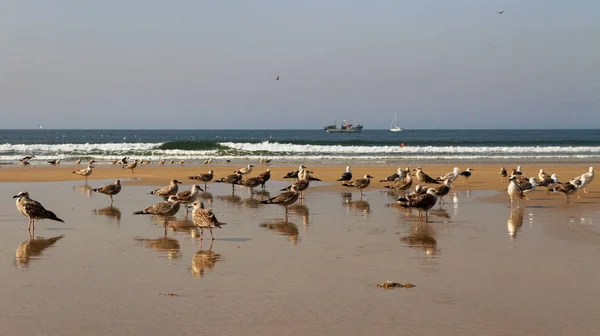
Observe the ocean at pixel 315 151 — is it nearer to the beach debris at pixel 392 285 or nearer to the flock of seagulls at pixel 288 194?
the flock of seagulls at pixel 288 194

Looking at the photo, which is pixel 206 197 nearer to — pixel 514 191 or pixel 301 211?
pixel 301 211

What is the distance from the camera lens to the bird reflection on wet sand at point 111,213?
561 inches

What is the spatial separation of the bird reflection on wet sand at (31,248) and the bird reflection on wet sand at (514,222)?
24.9ft

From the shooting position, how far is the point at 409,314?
7145mm

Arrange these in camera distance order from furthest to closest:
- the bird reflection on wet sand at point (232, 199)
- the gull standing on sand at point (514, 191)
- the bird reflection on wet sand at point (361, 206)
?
the bird reflection on wet sand at point (232, 199) → the gull standing on sand at point (514, 191) → the bird reflection on wet sand at point (361, 206)

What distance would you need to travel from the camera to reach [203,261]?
980cm

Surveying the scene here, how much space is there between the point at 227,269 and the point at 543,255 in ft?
15.0

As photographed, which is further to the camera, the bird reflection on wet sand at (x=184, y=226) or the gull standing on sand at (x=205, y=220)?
the bird reflection on wet sand at (x=184, y=226)

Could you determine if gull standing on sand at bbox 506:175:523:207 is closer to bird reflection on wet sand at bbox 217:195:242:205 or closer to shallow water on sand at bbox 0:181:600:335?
shallow water on sand at bbox 0:181:600:335

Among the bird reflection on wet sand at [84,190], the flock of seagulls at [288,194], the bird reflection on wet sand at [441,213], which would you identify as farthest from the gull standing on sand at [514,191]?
the bird reflection on wet sand at [84,190]

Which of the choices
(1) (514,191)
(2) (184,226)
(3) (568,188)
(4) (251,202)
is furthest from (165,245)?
(3) (568,188)

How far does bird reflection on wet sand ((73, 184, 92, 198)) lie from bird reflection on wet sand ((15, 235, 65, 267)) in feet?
26.1

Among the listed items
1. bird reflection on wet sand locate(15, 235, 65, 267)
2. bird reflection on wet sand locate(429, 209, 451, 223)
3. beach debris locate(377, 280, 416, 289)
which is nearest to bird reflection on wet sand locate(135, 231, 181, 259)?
bird reflection on wet sand locate(15, 235, 65, 267)

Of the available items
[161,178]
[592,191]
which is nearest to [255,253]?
[592,191]
